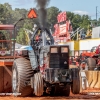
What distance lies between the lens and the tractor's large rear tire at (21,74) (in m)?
10.7

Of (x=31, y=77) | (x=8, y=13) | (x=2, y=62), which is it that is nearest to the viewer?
(x=31, y=77)

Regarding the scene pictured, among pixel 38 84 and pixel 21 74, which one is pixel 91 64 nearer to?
pixel 21 74

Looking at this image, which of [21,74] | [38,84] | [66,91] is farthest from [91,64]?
[38,84]

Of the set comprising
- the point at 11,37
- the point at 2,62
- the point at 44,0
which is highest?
the point at 44,0

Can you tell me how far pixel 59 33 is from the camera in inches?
2064

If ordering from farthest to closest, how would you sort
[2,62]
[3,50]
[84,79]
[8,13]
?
[8,13] < [84,79] < [3,50] < [2,62]

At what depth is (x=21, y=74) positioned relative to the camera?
35.1 ft

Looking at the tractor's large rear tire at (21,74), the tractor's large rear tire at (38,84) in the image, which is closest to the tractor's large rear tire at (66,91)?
the tractor's large rear tire at (21,74)

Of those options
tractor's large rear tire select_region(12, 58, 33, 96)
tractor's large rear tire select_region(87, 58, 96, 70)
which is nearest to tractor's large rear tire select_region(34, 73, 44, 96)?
tractor's large rear tire select_region(12, 58, 33, 96)

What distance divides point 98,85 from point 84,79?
1034 mm

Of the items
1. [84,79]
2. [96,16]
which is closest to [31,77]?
[84,79]

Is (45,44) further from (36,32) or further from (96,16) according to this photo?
(96,16)

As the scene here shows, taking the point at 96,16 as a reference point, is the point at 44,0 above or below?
below

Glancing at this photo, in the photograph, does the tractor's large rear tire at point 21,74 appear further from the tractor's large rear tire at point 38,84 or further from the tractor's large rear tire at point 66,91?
the tractor's large rear tire at point 66,91
